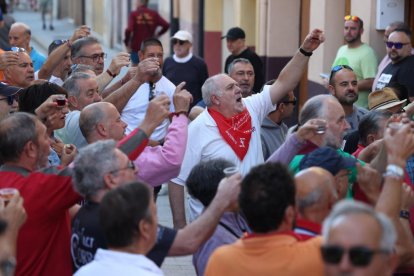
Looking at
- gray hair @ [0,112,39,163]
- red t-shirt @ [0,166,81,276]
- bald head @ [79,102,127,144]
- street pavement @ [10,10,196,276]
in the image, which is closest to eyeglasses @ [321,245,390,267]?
red t-shirt @ [0,166,81,276]

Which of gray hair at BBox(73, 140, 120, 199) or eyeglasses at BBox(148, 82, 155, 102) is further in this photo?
eyeglasses at BBox(148, 82, 155, 102)

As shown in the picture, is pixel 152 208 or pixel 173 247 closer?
pixel 152 208

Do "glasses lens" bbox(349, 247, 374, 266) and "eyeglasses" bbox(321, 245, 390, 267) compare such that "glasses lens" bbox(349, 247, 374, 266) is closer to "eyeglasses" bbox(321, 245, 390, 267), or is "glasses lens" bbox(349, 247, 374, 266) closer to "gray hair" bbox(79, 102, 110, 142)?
"eyeglasses" bbox(321, 245, 390, 267)

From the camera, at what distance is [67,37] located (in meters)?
34.7

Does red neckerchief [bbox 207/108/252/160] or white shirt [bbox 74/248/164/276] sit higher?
red neckerchief [bbox 207/108/252/160]

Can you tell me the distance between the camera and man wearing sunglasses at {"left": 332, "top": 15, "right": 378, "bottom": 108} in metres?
11.9

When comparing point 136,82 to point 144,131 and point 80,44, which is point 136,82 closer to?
point 80,44

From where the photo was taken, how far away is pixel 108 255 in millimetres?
4547

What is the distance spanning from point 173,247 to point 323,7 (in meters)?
9.45

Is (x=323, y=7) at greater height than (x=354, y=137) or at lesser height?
greater

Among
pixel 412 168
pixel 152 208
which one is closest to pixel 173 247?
pixel 152 208

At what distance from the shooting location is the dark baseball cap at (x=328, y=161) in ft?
18.3

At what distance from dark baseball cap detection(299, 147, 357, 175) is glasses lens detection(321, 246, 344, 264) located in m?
1.76

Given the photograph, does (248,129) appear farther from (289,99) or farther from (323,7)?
(323,7)
